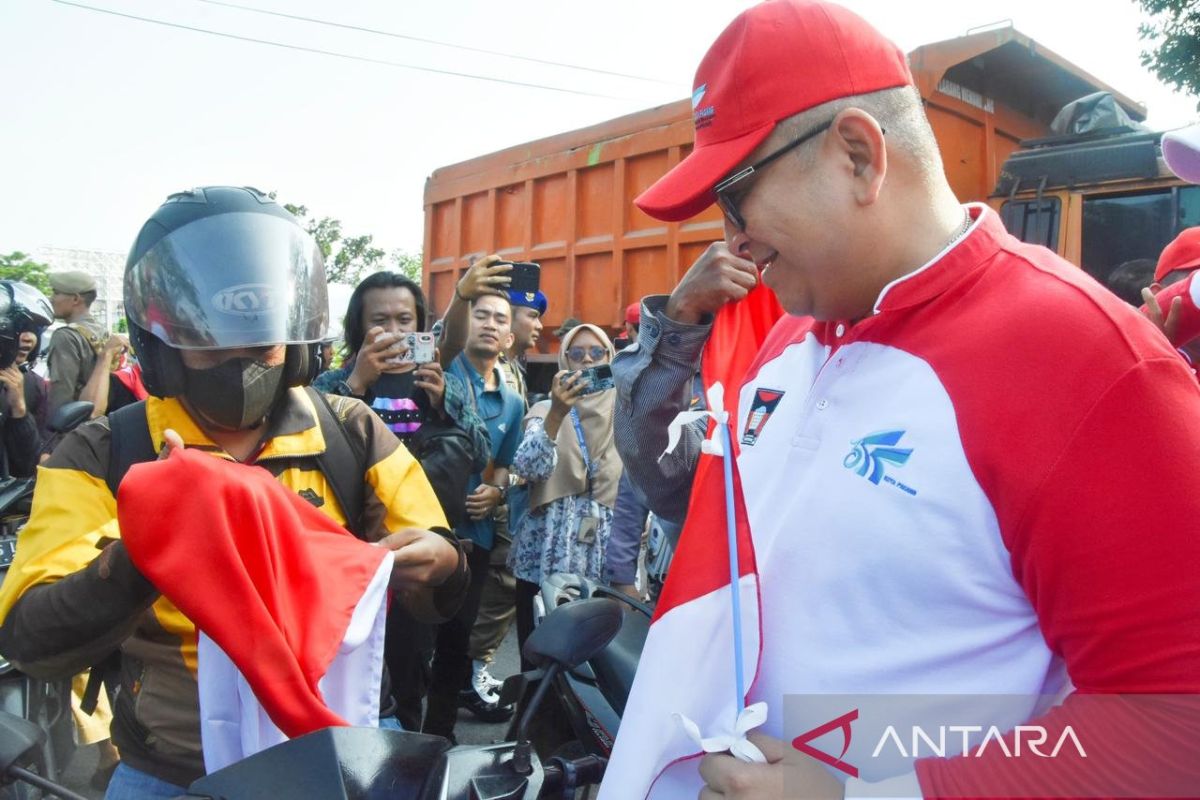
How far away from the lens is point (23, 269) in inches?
1447

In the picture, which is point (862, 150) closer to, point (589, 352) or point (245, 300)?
point (245, 300)

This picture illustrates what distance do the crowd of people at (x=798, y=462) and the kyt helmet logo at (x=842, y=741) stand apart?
23 millimetres

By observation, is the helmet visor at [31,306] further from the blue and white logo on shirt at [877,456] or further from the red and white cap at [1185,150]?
the red and white cap at [1185,150]

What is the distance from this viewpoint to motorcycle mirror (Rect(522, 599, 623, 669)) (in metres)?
1.55

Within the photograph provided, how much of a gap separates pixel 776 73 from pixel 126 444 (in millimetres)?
1474

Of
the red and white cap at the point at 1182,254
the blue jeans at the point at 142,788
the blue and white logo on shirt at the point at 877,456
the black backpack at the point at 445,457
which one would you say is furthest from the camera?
the black backpack at the point at 445,457

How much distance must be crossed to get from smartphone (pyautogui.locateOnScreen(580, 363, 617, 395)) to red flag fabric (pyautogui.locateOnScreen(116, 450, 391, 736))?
3.05 metres

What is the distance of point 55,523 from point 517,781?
41.5 inches

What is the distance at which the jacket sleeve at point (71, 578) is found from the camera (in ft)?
4.93

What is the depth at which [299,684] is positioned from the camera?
138cm

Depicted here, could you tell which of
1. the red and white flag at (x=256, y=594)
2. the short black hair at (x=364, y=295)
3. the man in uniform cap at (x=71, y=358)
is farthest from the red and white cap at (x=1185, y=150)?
the man in uniform cap at (x=71, y=358)

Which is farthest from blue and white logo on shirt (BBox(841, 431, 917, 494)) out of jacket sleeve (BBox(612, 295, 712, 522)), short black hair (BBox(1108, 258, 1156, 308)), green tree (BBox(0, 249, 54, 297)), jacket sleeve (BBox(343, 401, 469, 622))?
green tree (BBox(0, 249, 54, 297))

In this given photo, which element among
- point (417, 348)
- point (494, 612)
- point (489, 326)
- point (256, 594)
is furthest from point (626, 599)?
point (494, 612)

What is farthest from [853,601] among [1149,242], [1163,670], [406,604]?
[1149,242]
